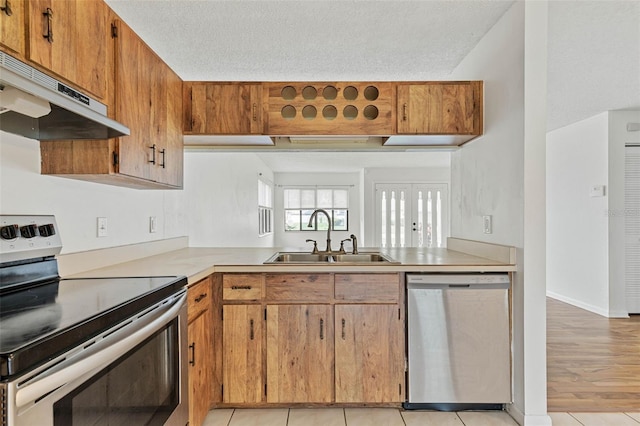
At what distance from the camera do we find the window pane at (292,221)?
877cm

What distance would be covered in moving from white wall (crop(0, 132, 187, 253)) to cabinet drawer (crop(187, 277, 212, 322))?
60 centimetres

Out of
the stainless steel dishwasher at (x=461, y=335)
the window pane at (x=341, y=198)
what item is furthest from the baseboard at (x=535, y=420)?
the window pane at (x=341, y=198)

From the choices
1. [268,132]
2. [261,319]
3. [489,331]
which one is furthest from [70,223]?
[489,331]

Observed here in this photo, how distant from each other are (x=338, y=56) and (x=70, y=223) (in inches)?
83.3

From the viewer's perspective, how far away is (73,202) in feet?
5.91

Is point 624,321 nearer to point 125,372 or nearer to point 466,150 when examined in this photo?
point 466,150

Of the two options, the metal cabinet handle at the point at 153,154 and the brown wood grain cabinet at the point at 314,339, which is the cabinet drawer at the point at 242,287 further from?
the metal cabinet handle at the point at 153,154

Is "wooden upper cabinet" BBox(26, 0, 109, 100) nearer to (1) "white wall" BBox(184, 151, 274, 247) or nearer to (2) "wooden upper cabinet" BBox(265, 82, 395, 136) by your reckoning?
(2) "wooden upper cabinet" BBox(265, 82, 395, 136)

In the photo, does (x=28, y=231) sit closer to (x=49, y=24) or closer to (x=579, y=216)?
(x=49, y=24)

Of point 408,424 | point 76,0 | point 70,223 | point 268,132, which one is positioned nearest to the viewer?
point 76,0

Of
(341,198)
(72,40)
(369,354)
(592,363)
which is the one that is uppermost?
(72,40)

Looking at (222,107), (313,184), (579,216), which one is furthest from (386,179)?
(222,107)

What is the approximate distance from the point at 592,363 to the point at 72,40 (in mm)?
3962

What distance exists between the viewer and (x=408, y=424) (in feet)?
6.73
